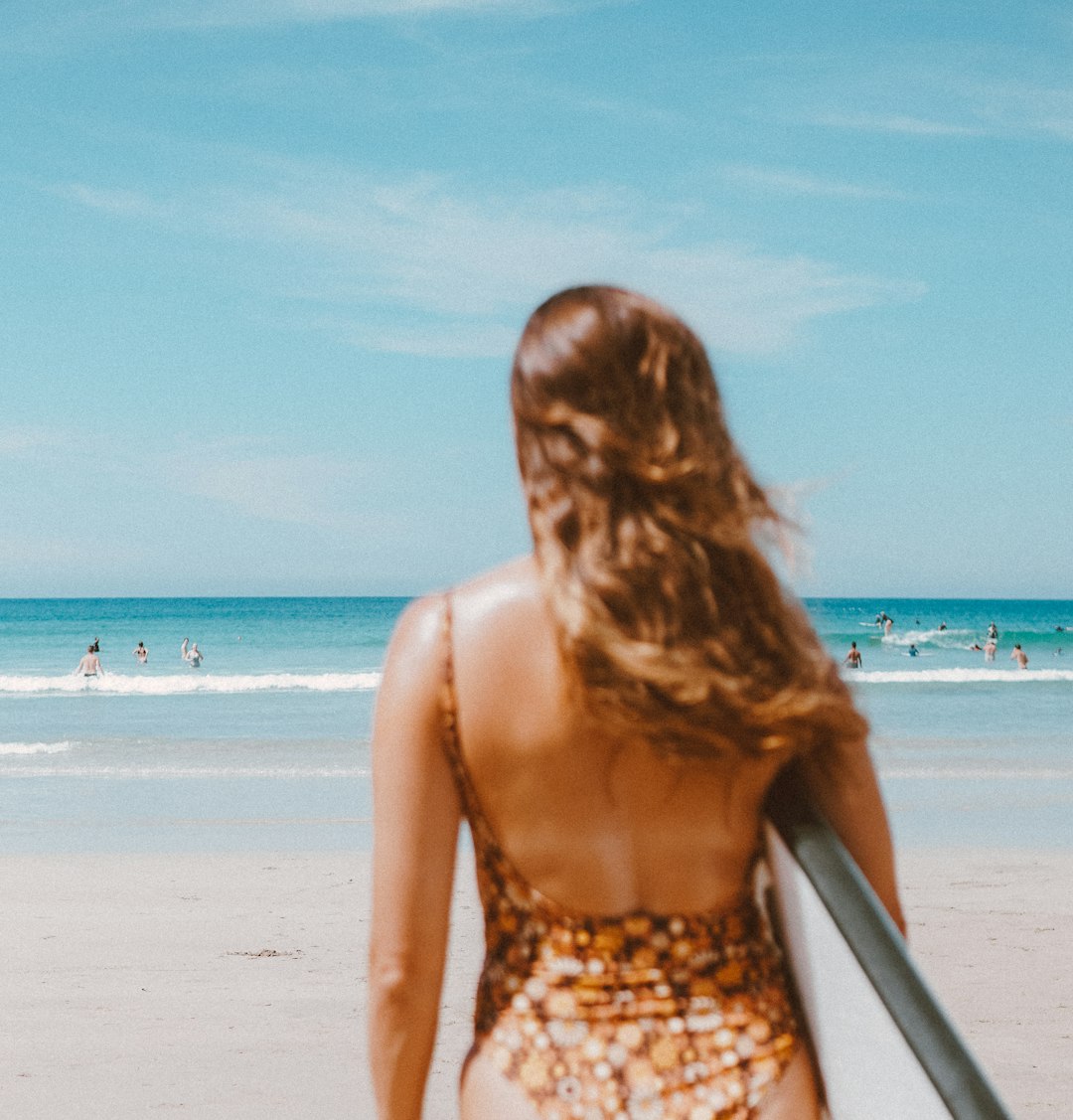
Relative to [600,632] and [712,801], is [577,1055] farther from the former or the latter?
[600,632]

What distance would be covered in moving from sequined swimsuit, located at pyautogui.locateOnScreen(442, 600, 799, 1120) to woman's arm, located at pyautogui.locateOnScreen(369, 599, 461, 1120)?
0.09ft

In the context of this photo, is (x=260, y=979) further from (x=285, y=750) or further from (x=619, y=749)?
(x=285, y=750)

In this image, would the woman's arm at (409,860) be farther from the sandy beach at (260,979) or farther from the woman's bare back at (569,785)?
the sandy beach at (260,979)

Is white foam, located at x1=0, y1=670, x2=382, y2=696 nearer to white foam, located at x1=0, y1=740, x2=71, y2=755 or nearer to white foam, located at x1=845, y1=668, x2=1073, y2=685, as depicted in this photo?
white foam, located at x1=0, y1=740, x2=71, y2=755

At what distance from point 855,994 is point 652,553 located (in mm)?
535

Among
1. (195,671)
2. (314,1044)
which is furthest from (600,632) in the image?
(195,671)

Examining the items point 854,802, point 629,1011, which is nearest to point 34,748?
point 629,1011

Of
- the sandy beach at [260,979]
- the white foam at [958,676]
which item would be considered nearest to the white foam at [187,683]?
the white foam at [958,676]

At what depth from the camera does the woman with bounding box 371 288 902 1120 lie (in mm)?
1507

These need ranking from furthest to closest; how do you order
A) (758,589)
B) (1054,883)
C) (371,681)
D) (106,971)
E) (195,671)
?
1. (195,671)
2. (371,681)
3. (1054,883)
4. (106,971)
5. (758,589)

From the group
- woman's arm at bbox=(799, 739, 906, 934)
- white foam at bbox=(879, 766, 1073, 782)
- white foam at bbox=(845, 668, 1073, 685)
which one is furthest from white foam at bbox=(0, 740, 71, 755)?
white foam at bbox=(845, 668, 1073, 685)

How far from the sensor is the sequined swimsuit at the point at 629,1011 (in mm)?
1562

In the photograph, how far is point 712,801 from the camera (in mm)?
1560

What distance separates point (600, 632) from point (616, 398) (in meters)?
0.26
